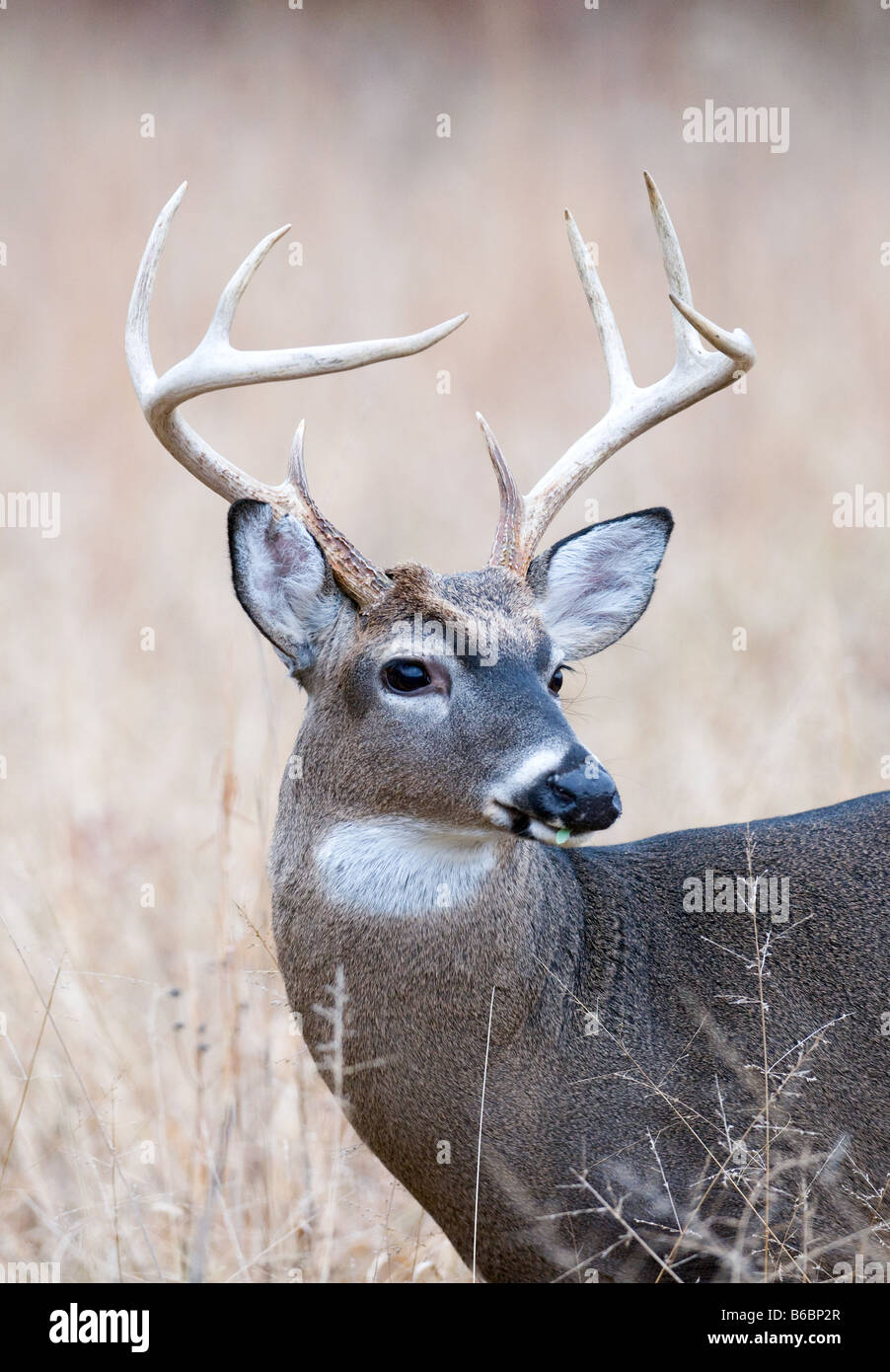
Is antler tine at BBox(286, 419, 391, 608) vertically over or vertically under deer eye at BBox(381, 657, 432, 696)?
over

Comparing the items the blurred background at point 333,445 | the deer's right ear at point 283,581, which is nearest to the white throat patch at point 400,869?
the deer's right ear at point 283,581

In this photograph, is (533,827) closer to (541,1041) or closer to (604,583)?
(541,1041)

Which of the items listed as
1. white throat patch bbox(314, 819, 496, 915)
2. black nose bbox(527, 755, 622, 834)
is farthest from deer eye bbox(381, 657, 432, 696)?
black nose bbox(527, 755, 622, 834)

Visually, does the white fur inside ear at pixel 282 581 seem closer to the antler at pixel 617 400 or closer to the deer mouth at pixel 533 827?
the antler at pixel 617 400

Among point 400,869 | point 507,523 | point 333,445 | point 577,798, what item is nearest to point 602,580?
point 507,523

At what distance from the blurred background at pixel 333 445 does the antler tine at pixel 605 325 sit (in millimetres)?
1546

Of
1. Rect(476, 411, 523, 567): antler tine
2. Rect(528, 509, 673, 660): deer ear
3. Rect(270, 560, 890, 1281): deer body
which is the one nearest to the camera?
Rect(270, 560, 890, 1281): deer body

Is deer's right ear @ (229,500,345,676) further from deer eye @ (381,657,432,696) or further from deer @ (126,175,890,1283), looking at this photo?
deer eye @ (381,657,432,696)

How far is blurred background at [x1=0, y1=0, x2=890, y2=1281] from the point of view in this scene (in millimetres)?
5793

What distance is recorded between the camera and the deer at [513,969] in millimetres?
4152

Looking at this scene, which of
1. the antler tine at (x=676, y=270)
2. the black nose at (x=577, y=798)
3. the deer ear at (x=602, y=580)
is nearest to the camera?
the black nose at (x=577, y=798)

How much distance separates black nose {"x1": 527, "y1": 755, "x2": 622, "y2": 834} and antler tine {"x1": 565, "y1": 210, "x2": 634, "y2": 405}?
1601mm

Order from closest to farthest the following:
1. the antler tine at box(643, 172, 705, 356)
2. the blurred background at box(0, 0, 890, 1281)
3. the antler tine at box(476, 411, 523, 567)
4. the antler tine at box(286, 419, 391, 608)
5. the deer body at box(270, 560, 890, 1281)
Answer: the deer body at box(270, 560, 890, 1281), the antler tine at box(286, 419, 391, 608), the antler tine at box(476, 411, 523, 567), the antler tine at box(643, 172, 705, 356), the blurred background at box(0, 0, 890, 1281)

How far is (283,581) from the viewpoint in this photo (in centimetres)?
441
